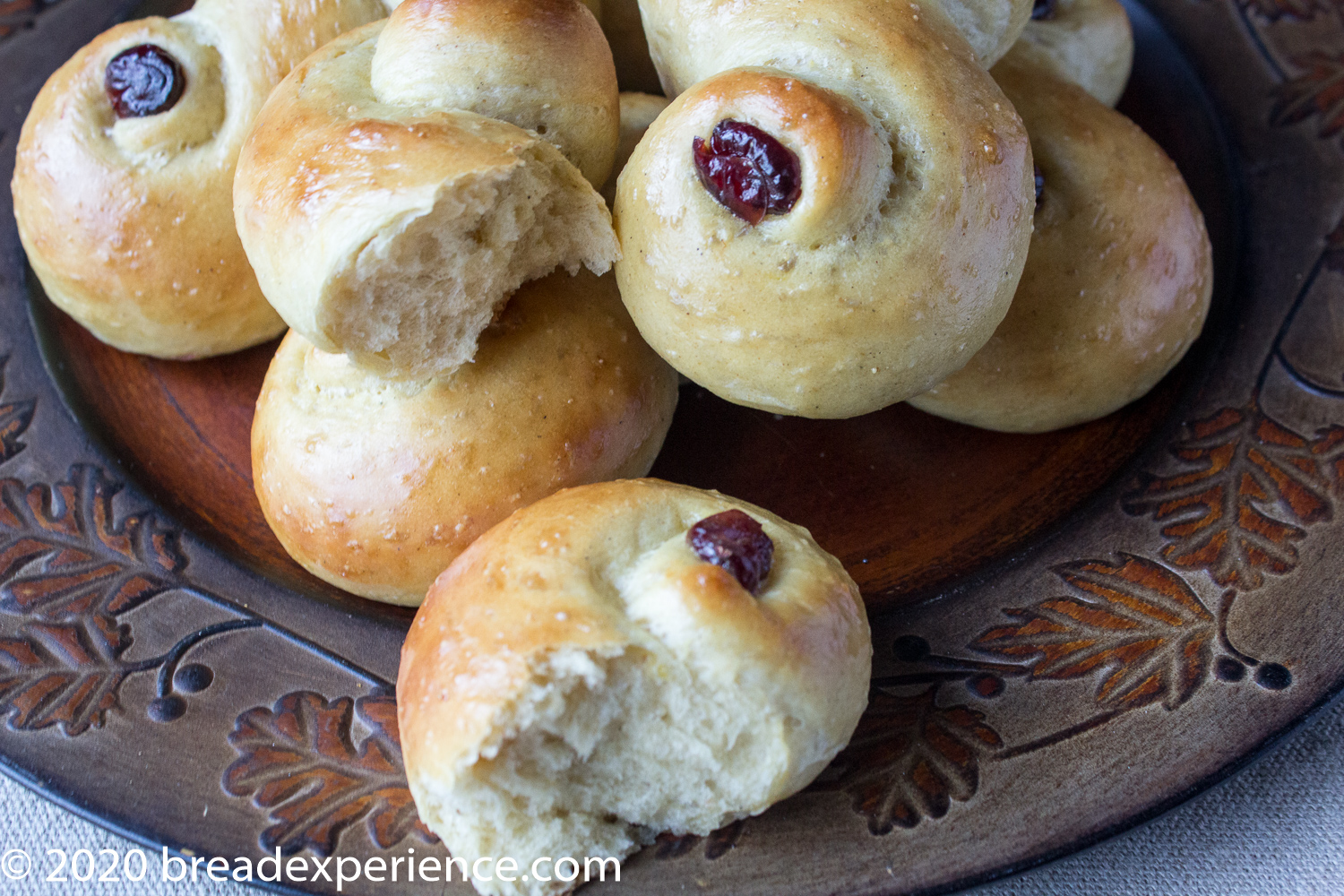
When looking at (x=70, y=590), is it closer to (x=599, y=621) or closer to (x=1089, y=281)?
(x=599, y=621)

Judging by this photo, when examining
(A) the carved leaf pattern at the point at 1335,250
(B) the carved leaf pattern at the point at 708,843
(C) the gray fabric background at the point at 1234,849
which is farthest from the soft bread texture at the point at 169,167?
(A) the carved leaf pattern at the point at 1335,250

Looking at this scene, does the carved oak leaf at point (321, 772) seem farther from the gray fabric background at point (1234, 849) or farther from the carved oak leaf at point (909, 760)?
the carved oak leaf at point (909, 760)

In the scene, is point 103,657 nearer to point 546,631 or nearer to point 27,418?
point 27,418

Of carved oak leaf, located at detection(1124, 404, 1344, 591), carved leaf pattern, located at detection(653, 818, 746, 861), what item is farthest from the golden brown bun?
carved oak leaf, located at detection(1124, 404, 1344, 591)

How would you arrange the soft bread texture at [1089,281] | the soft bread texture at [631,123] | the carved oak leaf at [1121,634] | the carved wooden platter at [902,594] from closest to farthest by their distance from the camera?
the carved wooden platter at [902,594] → the carved oak leaf at [1121,634] → the soft bread texture at [631,123] → the soft bread texture at [1089,281]

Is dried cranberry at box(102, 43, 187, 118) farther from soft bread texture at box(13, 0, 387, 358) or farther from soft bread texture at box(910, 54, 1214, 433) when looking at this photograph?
soft bread texture at box(910, 54, 1214, 433)

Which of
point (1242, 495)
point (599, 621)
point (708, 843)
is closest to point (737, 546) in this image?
point (599, 621)
